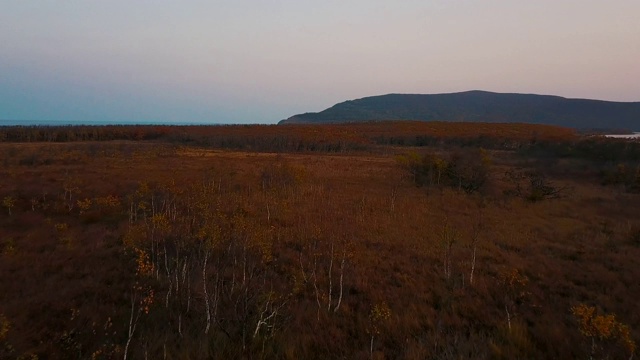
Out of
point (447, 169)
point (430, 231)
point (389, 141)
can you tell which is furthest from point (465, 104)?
point (430, 231)

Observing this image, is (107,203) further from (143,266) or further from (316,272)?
(316,272)

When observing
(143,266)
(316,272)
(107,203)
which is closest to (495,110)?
(107,203)

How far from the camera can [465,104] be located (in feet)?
480

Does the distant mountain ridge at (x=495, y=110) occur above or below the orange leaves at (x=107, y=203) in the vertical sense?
above

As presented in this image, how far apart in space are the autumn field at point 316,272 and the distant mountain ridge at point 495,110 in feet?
413

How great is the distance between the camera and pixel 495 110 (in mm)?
137000

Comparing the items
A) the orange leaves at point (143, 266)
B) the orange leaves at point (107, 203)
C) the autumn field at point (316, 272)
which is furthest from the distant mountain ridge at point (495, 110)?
the orange leaves at point (143, 266)

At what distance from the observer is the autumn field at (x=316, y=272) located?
16.8 feet

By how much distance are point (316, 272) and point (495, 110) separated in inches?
5745

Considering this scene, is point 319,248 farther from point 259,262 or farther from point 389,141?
point 389,141

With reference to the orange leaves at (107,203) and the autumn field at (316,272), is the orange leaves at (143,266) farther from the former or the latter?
the orange leaves at (107,203)

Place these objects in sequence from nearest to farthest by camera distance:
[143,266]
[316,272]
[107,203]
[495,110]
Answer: [143,266] → [316,272] → [107,203] → [495,110]

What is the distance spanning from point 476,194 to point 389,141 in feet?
139

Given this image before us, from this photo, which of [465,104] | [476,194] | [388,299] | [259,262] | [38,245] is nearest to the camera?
[388,299]
